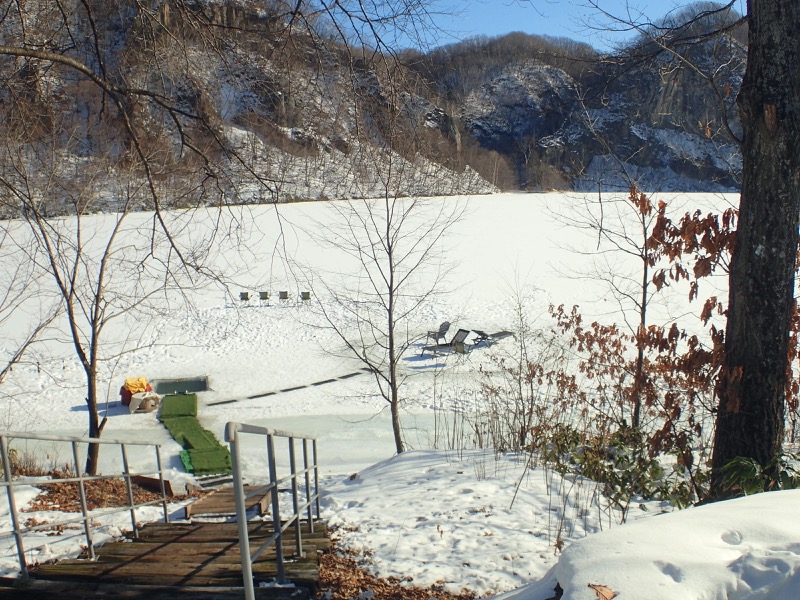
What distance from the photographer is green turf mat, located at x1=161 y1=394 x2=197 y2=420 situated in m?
12.8

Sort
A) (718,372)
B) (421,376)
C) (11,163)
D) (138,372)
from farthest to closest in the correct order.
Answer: (138,372), (421,376), (11,163), (718,372)

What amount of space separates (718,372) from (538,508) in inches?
70.9

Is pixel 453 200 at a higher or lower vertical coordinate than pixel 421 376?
higher

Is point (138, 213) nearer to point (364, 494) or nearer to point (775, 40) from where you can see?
point (364, 494)

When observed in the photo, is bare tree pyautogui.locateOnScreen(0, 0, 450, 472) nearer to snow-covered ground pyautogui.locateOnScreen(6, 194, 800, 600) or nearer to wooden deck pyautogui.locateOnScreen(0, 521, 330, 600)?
snow-covered ground pyautogui.locateOnScreen(6, 194, 800, 600)

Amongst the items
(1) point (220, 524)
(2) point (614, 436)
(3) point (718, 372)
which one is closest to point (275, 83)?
(1) point (220, 524)

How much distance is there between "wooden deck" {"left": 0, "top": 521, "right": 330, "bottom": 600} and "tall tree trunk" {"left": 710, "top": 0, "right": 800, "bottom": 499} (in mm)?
2826

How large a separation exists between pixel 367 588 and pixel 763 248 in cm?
328

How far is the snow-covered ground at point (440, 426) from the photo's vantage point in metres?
2.05

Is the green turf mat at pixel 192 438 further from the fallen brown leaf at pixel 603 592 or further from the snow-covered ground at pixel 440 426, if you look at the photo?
the fallen brown leaf at pixel 603 592

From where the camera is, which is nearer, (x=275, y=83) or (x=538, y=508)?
(x=275, y=83)

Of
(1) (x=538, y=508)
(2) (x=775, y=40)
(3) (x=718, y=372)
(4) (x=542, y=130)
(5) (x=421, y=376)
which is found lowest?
(5) (x=421, y=376)

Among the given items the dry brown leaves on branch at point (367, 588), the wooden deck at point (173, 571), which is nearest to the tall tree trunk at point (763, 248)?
the dry brown leaves on branch at point (367, 588)

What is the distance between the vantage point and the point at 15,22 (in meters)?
5.30
